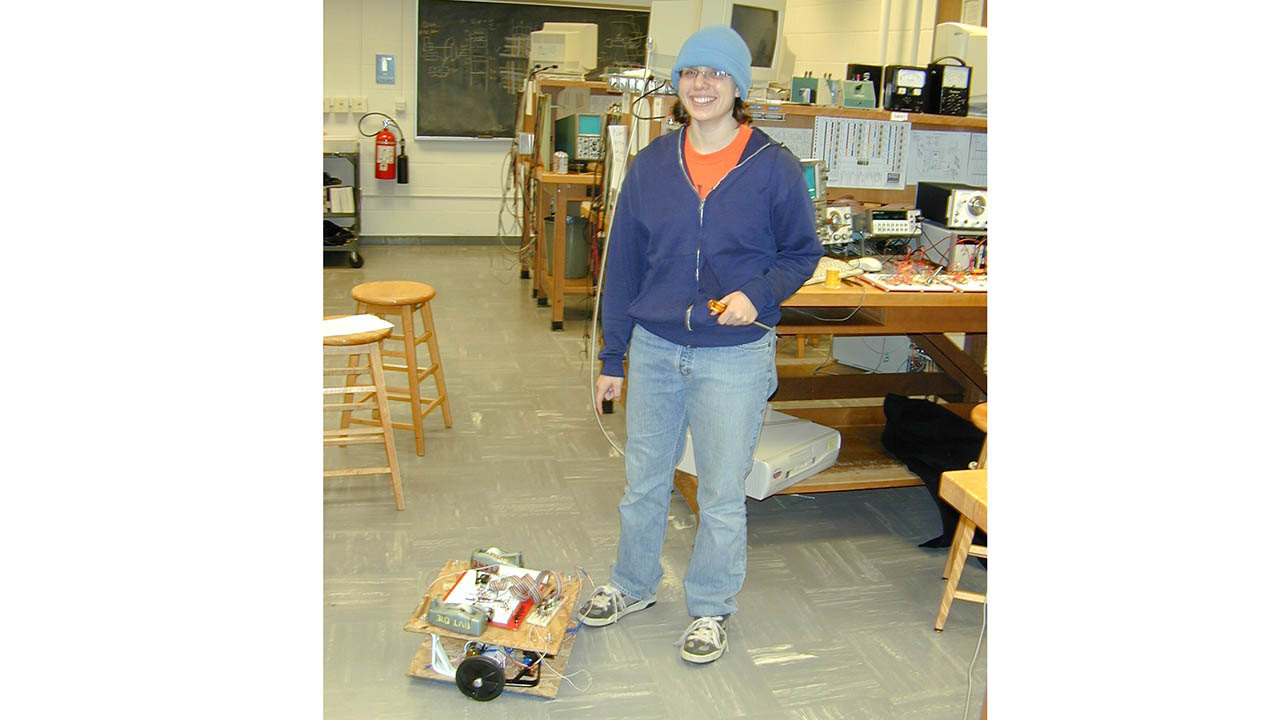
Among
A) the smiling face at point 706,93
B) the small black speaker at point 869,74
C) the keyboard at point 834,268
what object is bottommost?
the keyboard at point 834,268

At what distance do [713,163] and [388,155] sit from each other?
580 cm

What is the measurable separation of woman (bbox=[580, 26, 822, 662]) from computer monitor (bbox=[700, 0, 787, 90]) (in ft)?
4.27

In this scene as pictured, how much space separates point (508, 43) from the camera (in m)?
7.70

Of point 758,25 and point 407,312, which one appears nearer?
point 407,312

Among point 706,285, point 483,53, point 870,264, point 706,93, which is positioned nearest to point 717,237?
point 706,285

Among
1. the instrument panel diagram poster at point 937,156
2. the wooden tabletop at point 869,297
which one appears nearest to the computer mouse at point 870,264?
the wooden tabletop at point 869,297

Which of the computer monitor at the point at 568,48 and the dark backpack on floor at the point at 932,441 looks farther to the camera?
the computer monitor at the point at 568,48

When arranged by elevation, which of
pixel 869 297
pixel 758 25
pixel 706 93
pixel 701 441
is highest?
pixel 758 25

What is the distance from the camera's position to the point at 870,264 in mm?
3346

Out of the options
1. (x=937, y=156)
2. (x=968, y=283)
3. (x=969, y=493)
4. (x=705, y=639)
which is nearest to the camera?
(x=969, y=493)

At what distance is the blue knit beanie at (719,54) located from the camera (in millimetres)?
2076

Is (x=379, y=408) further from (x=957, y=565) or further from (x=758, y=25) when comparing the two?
(x=758, y=25)

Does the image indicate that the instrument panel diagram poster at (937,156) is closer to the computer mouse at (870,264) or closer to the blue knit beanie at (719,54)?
the computer mouse at (870,264)
